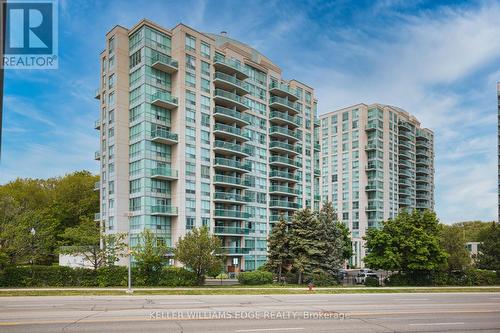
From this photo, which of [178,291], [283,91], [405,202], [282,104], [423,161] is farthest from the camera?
[423,161]

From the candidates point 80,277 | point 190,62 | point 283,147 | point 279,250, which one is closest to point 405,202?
point 283,147

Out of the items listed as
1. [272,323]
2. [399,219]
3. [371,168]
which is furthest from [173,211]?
[371,168]

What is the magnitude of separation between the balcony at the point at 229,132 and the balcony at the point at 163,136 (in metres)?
7.50

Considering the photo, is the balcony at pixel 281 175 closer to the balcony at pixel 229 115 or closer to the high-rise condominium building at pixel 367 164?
the balcony at pixel 229 115

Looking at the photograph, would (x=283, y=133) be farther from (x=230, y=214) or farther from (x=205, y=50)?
(x=205, y=50)

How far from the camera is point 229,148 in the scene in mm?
64938

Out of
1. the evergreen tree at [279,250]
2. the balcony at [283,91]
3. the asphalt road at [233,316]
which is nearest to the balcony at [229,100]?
the balcony at [283,91]

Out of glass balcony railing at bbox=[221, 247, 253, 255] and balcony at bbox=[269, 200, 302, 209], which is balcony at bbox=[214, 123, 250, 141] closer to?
balcony at bbox=[269, 200, 302, 209]

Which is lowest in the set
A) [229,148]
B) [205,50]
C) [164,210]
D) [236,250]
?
[236,250]

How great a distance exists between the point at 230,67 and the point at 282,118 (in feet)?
51.5

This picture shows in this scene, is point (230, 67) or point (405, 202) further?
point (405, 202)

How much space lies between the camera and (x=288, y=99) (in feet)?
265

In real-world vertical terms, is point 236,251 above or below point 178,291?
below

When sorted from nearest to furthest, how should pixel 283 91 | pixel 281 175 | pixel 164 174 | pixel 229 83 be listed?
pixel 164 174 → pixel 229 83 → pixel 281 175 → pixel 283 91
